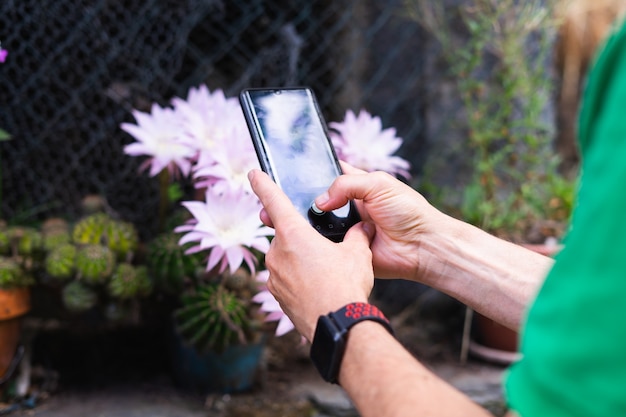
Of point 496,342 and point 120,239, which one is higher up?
point 120,239

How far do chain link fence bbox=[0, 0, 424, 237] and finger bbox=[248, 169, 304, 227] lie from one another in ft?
4.15

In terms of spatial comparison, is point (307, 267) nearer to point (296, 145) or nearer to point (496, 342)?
point (296, 145)

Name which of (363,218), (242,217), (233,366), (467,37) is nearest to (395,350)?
(363,218)

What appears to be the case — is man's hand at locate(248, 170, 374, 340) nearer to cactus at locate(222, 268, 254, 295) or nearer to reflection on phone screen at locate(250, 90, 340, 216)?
reflection on phone screen at locate(250, 90, 340, 216)

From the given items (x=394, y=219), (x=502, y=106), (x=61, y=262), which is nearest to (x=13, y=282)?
(x=61, y=262)

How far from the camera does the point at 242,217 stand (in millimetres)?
1392

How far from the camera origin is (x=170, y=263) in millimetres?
1696

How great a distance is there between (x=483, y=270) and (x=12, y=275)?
1083 mm

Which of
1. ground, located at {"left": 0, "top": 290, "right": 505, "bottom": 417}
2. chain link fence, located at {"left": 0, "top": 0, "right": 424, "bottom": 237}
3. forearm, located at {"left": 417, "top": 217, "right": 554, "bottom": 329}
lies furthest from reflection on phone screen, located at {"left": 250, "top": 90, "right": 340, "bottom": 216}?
chain link fence, located at {"left": 0, "top": 0, "right": 424, "bottom": 237}

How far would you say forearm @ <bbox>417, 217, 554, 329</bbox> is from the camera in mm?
1103

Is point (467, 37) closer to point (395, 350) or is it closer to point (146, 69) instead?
point (146, 69)

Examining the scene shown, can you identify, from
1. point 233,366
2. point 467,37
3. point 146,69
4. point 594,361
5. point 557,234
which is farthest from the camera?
point 467,37

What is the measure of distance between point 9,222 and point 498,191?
172 cm

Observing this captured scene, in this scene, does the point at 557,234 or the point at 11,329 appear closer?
the point at 11,329
